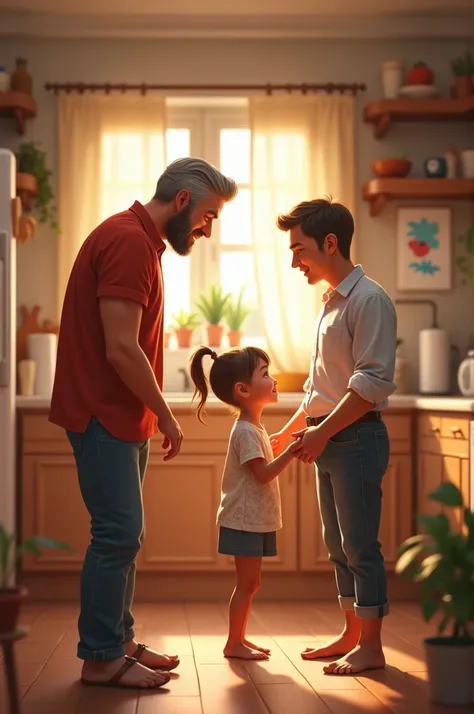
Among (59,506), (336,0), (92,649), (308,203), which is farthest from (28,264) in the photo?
(92,649)

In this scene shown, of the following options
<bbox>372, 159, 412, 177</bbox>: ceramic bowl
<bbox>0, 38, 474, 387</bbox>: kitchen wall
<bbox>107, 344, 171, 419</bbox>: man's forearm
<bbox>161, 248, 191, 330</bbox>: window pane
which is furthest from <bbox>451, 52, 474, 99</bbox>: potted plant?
<bbox>107, 344, 171, 419</bbox>: man's forearm

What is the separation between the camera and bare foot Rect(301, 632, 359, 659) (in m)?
3.04

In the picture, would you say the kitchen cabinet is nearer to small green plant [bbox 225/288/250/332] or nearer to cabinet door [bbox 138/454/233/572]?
cabinet door [bbox 138/454/233/572]

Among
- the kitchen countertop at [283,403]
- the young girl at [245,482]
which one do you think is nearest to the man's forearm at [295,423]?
the young girl at [245,482]

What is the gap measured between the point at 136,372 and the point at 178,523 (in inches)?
74.4

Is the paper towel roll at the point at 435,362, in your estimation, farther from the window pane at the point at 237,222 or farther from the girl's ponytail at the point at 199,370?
the girl's ponytail at the point at 199,370

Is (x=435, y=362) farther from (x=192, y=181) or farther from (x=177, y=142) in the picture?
(x=192, y=181)

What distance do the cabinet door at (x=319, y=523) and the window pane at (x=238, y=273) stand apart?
1114mm

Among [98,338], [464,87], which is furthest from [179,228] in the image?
[464,87]

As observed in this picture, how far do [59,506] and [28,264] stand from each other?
4.15 feet

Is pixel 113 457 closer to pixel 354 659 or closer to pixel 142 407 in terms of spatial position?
pixel 142 407

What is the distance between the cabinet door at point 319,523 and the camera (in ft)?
14.1

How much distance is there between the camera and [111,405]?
259 cm

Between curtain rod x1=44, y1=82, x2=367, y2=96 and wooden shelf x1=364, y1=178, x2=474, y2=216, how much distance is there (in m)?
0.49
